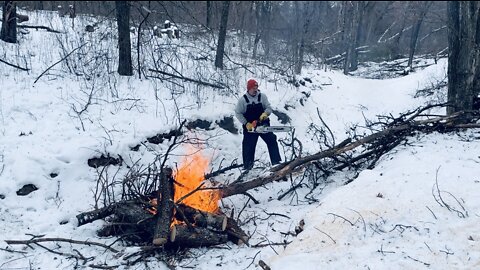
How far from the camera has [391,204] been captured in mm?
4676

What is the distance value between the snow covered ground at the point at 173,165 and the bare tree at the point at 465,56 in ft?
3.60

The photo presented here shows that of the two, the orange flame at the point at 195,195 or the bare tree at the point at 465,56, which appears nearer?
the orange flame at the point at 195,195

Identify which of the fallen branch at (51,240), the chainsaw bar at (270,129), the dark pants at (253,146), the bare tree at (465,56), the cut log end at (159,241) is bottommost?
the fallen branch at (51,240)

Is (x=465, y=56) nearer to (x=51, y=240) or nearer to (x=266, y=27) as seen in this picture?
(x=51, y=240)

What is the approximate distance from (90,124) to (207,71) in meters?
4.71

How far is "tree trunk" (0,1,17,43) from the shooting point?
9.57 meters

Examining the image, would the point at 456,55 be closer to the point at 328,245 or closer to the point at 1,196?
the point at 328,245

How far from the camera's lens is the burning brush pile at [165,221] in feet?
15.6

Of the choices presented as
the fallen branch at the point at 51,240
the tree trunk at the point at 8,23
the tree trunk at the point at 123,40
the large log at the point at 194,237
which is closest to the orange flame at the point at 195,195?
the large log at the point at 194,237

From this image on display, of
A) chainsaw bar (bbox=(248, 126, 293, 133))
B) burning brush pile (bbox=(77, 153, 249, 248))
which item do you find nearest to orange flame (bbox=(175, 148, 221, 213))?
burning brush pile (bbox=(77, 153, 249, 248))

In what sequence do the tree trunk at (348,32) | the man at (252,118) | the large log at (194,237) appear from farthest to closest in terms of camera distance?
the tree trunk at (348,32) < the man at (252,118) < the large log at (194,237)

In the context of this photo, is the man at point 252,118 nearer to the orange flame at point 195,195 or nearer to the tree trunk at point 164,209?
the orange flame at point 195,195

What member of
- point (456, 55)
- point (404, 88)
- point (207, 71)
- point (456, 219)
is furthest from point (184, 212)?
point (404, 88)

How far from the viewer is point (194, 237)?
4789 mm
